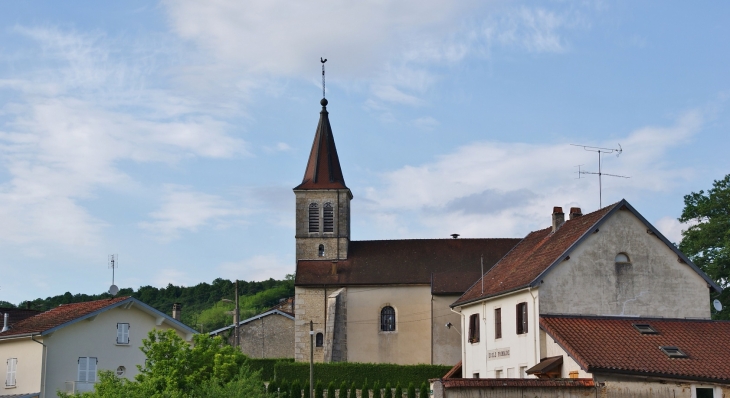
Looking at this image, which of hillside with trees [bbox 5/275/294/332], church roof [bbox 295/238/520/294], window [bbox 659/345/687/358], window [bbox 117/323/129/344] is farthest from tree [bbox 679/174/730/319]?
hillside with trees [bbox 5/275/294/332]

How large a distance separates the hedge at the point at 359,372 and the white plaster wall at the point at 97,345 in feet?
33.7

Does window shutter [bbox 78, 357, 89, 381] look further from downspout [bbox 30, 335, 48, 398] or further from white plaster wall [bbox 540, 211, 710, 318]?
white plaster wall [bbox 540, 211, 710, 318]

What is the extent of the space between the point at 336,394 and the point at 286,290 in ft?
243

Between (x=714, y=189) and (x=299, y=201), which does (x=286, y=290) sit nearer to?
(x=299, y=201)

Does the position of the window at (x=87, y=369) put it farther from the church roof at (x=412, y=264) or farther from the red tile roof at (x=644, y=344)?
the church roof at (x=412, y=264)

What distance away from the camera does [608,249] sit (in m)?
35.0

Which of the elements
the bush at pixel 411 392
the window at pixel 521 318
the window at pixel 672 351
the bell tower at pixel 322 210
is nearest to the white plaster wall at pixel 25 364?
the bush at pixel 411 392

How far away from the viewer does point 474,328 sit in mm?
40031

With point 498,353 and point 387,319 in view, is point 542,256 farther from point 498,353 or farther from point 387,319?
point 387,319

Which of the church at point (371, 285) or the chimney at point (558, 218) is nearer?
the chimney at point (558, 218)

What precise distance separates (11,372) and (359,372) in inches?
692

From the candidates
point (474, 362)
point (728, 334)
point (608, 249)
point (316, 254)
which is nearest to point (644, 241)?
point (608, 249)

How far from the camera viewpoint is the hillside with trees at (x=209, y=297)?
104 meters

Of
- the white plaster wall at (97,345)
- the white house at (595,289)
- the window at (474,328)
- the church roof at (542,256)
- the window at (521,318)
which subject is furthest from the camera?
the window at (474,328)
